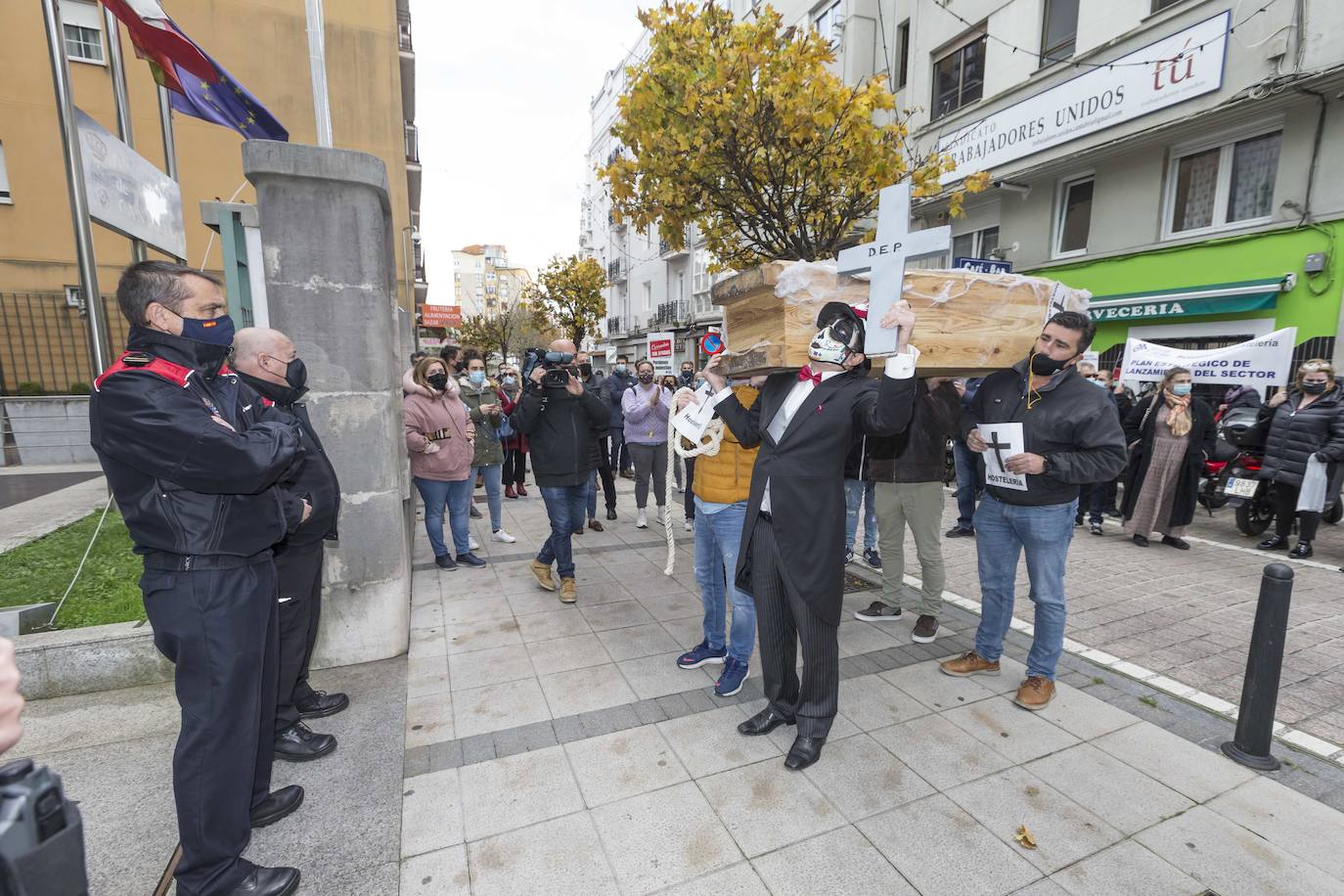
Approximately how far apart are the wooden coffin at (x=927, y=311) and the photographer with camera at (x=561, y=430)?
198cm

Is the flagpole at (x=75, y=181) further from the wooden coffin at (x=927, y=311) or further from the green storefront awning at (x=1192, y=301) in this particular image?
the green storefront awning at (x=1192, y=301)

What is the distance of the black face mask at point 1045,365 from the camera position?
11.0ft

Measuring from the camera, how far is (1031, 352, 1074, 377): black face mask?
337 centimetres

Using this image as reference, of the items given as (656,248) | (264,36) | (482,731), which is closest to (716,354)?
(482,731)

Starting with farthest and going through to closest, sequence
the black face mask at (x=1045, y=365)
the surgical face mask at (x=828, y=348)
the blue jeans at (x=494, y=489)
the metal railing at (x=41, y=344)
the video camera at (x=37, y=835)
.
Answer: the metal railing at (x=41, y=344), the blue jeans at (x=494, y=489), the black face mask at (x=1045, y=365), the surgical face mask at (x=828, y=348), the video camera at (x=37, y=835)

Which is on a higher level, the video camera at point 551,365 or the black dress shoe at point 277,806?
the video camera at point 551,365

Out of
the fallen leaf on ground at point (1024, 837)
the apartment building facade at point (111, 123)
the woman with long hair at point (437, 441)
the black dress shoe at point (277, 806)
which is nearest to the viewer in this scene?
the fallen leaf on ground at point (1024, 837)

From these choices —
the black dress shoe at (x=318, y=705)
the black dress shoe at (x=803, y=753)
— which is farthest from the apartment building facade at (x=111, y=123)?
the black dress shoe at (x=803, y=753)

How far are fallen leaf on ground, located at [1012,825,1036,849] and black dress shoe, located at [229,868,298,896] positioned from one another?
109 inches

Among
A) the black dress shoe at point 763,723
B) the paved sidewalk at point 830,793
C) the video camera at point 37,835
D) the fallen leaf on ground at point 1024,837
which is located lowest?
the paved sidewalk at point 830,793

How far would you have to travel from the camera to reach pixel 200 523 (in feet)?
6.80

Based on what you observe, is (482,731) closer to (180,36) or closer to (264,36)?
(180,36)

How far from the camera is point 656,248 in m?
33.2

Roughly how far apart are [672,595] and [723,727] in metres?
2.02
